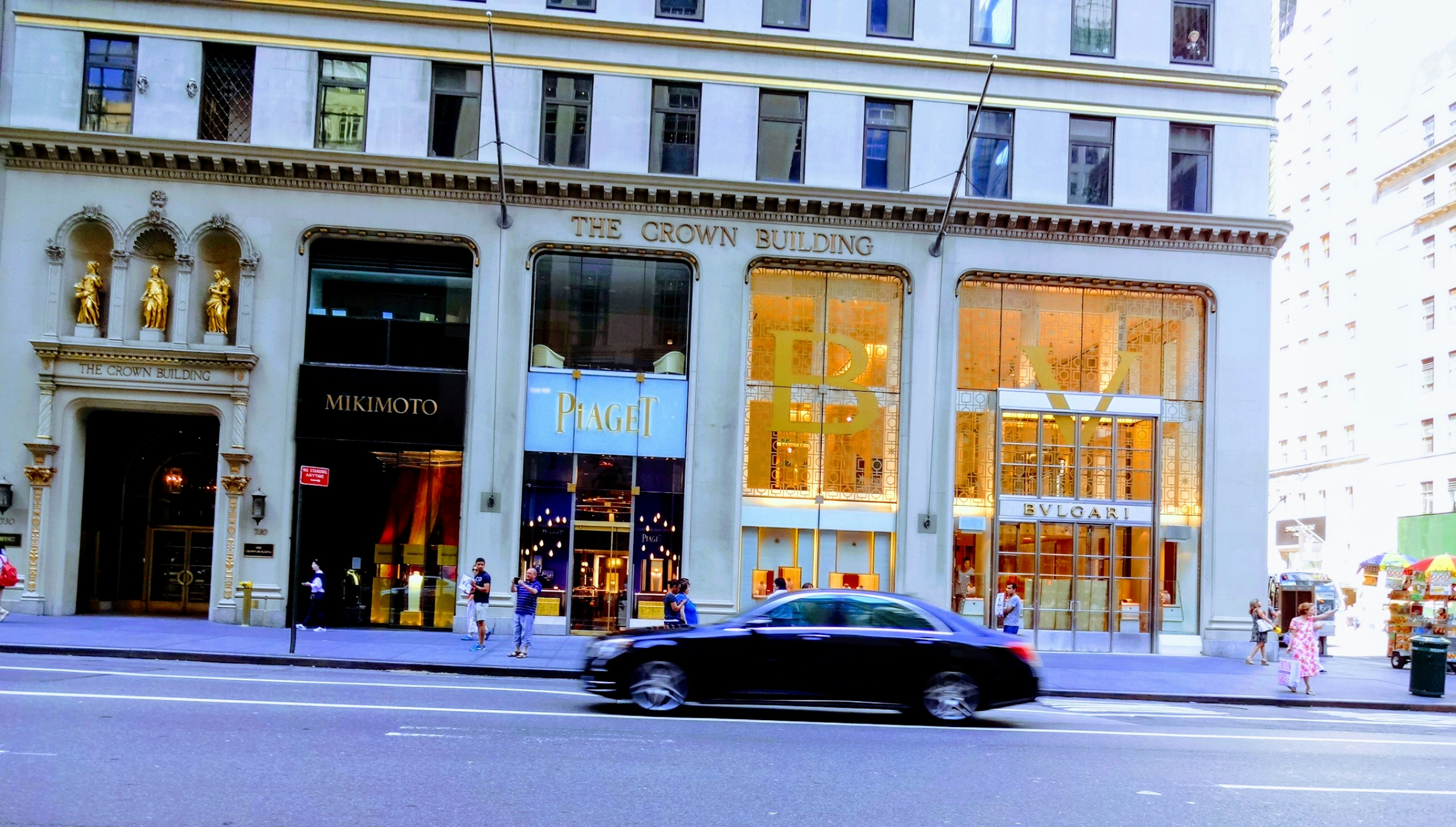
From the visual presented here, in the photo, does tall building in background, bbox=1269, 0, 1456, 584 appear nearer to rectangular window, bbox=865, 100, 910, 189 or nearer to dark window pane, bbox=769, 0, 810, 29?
rectangular window, bbox=865, 100, 910, 189

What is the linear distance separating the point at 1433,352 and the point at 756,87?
3837cm

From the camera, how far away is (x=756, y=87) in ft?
83.8

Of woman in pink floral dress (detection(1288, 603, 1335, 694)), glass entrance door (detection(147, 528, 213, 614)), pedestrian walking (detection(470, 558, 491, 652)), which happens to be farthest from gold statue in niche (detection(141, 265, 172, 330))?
woman in pink floral dress (detection(1288, 603, 1335, 694))

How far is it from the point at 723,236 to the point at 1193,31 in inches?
476

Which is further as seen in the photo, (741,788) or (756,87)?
(756,87)

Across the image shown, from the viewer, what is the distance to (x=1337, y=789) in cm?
1032

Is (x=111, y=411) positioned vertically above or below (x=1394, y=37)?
below

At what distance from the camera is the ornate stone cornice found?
78.9 feet

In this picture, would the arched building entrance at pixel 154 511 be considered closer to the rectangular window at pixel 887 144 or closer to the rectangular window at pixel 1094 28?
the rectangular window at pixel 887 144

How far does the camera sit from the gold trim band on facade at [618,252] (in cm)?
2512

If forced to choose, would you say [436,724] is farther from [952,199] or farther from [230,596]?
[952,199]

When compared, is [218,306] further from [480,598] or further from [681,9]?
[681,9]

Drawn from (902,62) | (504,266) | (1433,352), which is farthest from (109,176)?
(1433,352)

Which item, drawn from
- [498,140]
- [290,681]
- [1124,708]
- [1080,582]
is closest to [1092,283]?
[1080,582]
